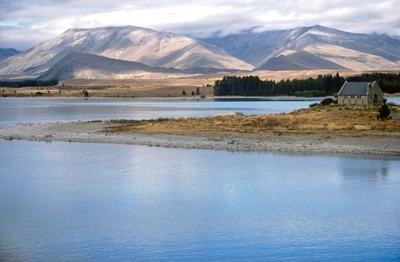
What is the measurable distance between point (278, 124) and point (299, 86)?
107 metres

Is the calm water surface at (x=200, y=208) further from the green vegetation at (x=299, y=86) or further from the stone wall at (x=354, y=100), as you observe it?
the green vegetation at (x=299, y=86)

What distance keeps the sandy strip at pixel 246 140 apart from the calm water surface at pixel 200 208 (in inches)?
89.8

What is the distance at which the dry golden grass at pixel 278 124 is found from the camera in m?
47.2

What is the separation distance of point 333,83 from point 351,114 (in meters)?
95.5

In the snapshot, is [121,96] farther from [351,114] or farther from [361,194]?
[361,194]

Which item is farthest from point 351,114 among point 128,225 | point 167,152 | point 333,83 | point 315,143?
point 333,83

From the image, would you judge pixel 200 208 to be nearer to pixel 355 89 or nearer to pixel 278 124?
pixel 278 124

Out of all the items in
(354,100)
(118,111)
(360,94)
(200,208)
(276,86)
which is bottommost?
(200,208)

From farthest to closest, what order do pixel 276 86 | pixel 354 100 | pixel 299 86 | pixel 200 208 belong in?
pixel 276 86
pixel 299 86
pixel 354 100
pixel 200 208

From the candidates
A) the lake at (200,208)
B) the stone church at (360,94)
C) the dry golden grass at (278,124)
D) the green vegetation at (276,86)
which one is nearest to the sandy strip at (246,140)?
the lake at (200,208)

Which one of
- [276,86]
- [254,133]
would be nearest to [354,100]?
[254,133]

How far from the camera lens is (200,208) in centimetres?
2275

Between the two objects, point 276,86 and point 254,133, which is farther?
point 276,86

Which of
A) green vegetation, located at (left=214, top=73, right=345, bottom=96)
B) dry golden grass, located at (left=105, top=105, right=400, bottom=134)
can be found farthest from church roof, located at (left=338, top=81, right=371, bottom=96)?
green vegetation, located at (left=214, top=73, right=345, bottom=96)
